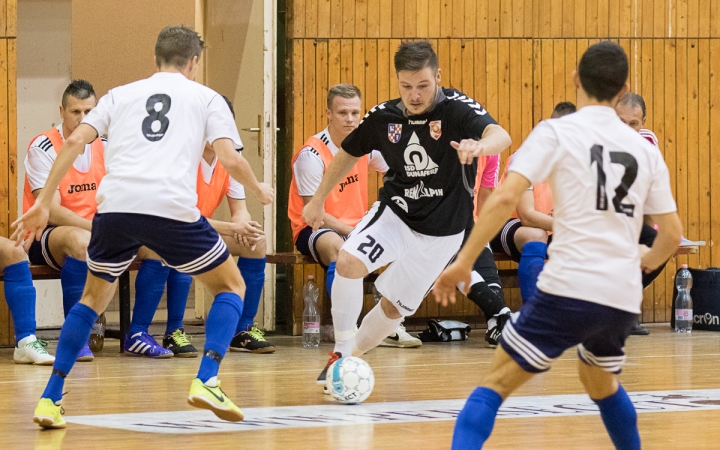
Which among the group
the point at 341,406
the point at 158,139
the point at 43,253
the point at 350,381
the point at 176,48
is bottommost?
the point at 341,406

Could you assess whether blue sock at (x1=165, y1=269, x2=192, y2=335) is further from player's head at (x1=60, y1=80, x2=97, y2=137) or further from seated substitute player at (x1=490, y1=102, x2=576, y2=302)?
seated substitute player at (x1=490, y1=102, x2=576, y2=302)

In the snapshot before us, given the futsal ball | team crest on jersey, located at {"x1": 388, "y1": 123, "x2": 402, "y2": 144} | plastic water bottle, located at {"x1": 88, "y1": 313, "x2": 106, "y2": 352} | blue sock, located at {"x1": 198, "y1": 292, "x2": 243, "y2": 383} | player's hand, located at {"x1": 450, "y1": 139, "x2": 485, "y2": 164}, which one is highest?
team crest on jersey, located at {"x1": 388, "y1": 123, "x2": 402, "y2": 144}

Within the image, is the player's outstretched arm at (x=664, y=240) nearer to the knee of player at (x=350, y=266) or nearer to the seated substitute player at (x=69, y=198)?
the knee of player at (x=350, y=266)

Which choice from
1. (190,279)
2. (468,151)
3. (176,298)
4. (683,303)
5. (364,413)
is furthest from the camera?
(683,303)

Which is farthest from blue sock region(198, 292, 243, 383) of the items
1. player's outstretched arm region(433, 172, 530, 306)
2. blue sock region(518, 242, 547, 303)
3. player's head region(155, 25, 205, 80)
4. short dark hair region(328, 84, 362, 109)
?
blue sock region(518, 242, 547, 303)

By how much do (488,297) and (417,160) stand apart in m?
2.76

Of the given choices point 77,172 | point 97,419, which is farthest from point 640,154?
point 77,172

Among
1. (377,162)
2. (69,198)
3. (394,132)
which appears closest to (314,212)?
(394,132)

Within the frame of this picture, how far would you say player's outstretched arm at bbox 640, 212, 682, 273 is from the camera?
3221mm

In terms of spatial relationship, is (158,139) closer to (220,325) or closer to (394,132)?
(220,325)

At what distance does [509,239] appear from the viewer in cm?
817

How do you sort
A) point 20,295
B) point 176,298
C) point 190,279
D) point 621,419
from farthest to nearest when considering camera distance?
point 176,298 < point 190,279 < point 20,295 < point 621,419

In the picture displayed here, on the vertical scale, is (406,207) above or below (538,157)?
below

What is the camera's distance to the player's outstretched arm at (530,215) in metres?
7.91
